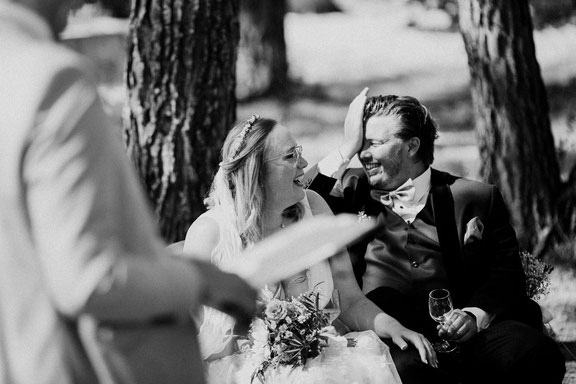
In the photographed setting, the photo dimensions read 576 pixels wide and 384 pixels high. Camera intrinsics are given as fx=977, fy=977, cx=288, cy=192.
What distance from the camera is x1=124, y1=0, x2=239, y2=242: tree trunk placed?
550 centimetres

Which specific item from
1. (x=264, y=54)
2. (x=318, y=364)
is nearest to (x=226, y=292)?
(x=318, y=364)

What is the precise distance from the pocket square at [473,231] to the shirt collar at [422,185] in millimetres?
269

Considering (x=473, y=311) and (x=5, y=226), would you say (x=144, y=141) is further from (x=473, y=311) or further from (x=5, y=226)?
(x=5, y=226)

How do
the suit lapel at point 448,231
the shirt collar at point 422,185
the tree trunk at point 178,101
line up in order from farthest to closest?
the tree trunk at point 178,101 → the shirt collar at point 422,185 → the suit lapel at point 448,231

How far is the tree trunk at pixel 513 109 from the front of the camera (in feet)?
20.4

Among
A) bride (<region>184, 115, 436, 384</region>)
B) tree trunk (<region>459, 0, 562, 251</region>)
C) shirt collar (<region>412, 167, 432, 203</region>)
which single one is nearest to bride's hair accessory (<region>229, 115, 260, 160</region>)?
bride (<region>184, 115, 436, 384</region>)

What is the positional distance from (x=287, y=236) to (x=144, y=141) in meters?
3.89

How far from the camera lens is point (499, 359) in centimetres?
415

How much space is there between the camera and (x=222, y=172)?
165 inches

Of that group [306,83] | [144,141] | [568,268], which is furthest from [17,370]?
[306,83]

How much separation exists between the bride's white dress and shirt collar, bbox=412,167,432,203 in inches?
28.8

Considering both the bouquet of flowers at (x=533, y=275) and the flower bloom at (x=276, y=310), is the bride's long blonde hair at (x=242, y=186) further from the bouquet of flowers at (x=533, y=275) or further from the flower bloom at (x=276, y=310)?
the bouquet of flowers at (x=533, y=275)

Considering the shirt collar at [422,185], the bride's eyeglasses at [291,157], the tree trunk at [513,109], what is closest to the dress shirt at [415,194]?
the shirt collar at [422,185]

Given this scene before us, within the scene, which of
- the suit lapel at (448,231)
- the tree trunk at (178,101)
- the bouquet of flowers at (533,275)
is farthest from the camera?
the tree trunk at (178,101)
